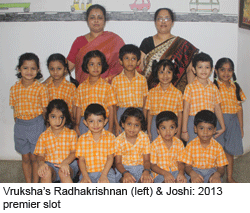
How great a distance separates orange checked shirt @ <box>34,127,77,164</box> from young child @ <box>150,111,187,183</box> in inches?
24.4

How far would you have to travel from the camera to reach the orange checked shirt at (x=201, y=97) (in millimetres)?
2053

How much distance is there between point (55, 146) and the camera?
1909 mm

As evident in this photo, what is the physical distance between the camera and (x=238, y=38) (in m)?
2.77

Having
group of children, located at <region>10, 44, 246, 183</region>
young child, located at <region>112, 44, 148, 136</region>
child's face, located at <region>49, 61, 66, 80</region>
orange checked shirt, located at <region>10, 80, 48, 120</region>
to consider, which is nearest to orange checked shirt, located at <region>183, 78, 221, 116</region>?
group of children, located at <region>10, 44, 246, 183</region>

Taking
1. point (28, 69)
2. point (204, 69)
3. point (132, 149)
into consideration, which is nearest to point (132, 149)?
point (132, 149)

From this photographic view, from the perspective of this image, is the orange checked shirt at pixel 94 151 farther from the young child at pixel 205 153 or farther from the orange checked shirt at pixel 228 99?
the orange checked shirt at pixel 228 99

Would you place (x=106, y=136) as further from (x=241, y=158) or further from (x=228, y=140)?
(x=241, y=158)

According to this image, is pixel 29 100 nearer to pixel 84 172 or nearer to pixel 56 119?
pixel 56 119

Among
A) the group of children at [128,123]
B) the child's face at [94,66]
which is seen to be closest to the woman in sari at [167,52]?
the group of children at [128,123]

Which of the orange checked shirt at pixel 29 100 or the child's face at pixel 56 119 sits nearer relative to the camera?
the child's face at pixel 56 119

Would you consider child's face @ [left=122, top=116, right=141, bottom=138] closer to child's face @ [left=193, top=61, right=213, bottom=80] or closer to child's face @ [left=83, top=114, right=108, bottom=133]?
child's face @ [left=83, top=114, right=108, bottom=133]

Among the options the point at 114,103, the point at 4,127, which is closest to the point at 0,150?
the point at 4,127

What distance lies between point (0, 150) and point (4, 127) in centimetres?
29

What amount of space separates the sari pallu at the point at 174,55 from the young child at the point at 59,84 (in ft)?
2.33
